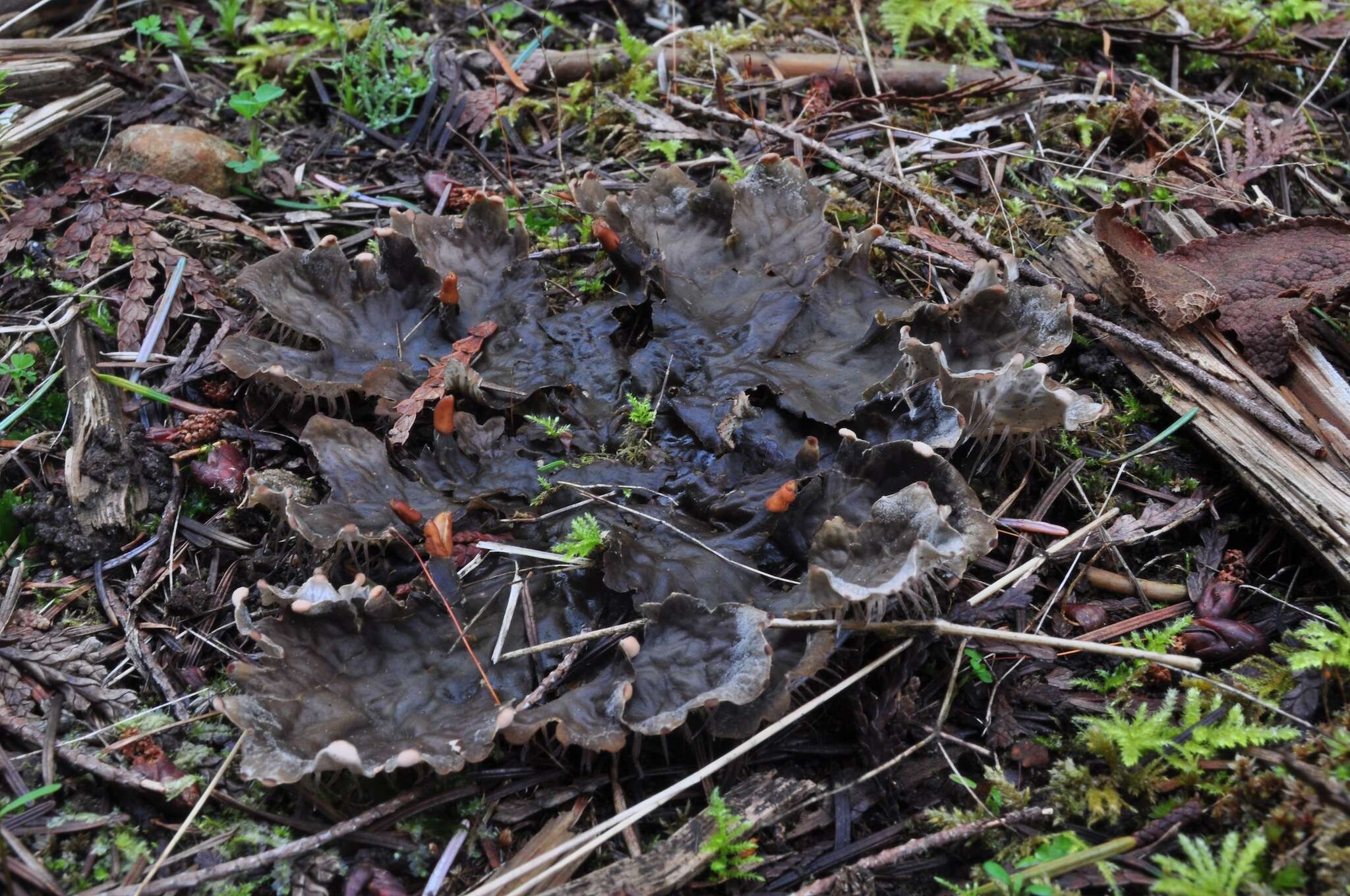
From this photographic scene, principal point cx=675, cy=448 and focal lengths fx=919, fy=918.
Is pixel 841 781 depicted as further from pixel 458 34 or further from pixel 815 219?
pixel 458 34

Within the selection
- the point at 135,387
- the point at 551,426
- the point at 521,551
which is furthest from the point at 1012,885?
the point at 135,387

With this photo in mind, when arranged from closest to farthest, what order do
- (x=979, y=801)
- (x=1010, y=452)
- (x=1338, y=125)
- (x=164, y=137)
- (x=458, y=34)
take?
1. (x=979, y=801)
2. (x=1010, y=452)
3. (x=164, y=137)
4. (x=1338, y=125)
5. (x=458, y=34)

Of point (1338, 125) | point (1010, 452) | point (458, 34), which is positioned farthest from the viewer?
point (458, 34)

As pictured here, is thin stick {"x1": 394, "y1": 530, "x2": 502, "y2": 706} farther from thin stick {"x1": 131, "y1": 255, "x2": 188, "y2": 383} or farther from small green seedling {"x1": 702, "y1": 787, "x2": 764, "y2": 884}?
thin stick {"x1": 131, "y1": 255, "x2": 188, "y2": 383}

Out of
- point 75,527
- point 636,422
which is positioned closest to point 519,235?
point 636,422

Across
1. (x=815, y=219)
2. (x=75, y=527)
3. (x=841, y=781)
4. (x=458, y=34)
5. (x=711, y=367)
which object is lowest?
(x=841, y=781)

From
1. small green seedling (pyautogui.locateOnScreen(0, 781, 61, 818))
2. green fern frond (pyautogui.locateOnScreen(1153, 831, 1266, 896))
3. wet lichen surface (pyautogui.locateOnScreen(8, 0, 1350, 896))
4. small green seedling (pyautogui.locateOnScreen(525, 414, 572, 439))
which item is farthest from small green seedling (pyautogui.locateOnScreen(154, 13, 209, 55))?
green fern frond (pyautogui.locateOnScreen(1153, 831, 1266, 896))
